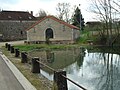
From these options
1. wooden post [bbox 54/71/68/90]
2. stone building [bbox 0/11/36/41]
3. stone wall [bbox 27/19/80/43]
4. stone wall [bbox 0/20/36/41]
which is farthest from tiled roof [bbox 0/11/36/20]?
wooden post [bbox 54/71/68/90]

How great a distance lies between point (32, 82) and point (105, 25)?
38275mm

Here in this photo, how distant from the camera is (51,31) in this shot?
4950 cm

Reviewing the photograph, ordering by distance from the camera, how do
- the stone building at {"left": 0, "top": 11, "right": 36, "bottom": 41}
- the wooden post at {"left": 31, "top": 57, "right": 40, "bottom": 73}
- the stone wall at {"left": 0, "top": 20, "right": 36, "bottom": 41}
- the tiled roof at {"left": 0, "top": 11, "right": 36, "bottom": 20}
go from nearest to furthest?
the wooden post at {"left": 31, "top": 57, "right": 40, "bottom": 73}
the stone wall at {"left": 0, "top": 20, "right": 36, "bottom": 41}
the stone building at {"left": 0, "top": 11, "right": 36, "bottom": 41}
the tiled roof at {"left": 0, "top": 11, "right": 36, "bottom": 20}

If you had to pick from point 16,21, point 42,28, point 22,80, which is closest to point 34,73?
point 22,80

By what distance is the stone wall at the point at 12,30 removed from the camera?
65312mm

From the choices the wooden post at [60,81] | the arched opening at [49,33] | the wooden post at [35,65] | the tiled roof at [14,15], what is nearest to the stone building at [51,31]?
the arched opening at [49,33]

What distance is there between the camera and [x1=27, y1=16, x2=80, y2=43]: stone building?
160 ft

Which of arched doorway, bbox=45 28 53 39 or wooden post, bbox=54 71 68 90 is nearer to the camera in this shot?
wooden post, bbox=54 71 68 90

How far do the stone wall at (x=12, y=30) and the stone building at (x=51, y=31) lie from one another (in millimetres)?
16702

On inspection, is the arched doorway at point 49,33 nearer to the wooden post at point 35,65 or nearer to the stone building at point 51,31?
the stone building at point 51,31

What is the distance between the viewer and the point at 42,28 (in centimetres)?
4934

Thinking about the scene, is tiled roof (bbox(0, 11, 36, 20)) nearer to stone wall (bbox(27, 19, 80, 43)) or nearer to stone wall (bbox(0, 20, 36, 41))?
stone wall (bbox(0, 20, 36, 41))

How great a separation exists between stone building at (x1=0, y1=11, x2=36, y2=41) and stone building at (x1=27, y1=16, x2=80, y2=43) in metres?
16.6

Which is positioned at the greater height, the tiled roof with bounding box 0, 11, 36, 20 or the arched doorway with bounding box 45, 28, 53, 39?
the tiled roof with bounding box 0, 11, 36, 20
